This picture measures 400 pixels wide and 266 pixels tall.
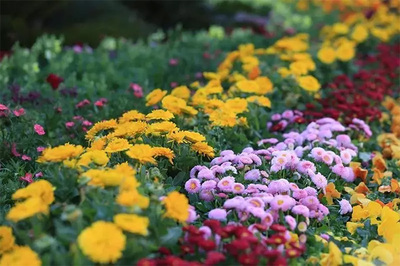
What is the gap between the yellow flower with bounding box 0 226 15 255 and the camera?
2.44 m

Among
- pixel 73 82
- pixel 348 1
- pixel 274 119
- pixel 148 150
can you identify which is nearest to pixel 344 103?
pixel 274 119

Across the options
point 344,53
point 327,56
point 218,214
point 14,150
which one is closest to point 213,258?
→ point 218,214

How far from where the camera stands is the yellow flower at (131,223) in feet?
7.29

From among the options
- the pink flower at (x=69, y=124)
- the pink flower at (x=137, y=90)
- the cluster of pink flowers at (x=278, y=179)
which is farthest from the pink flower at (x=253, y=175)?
the pink flower at (x=137, y=90)

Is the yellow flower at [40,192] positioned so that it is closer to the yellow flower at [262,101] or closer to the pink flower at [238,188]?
the pink flower at [238,188]

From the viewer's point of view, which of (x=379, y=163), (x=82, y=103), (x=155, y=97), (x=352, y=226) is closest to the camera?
(x=352, y=226)

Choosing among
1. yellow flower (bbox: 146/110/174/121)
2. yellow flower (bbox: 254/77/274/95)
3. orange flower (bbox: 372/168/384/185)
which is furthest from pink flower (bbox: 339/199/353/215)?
yellow flower (bbox: 254/77/274/95)

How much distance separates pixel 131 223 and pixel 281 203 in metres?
0.75

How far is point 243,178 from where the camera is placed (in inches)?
125

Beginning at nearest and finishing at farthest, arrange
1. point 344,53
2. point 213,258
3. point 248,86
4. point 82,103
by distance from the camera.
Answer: point 213,258 < point 82,103 < point 248,86 < point 344,53

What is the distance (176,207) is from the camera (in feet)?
8.09

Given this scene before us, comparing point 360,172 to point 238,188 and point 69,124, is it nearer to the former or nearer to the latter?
point 238,188

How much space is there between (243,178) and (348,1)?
22.2ft

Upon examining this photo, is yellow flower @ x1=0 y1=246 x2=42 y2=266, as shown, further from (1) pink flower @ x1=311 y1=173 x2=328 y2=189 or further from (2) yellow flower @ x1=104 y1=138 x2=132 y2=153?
(1) pink flower @ x1=311 y1=173 x2=328 y2=189
